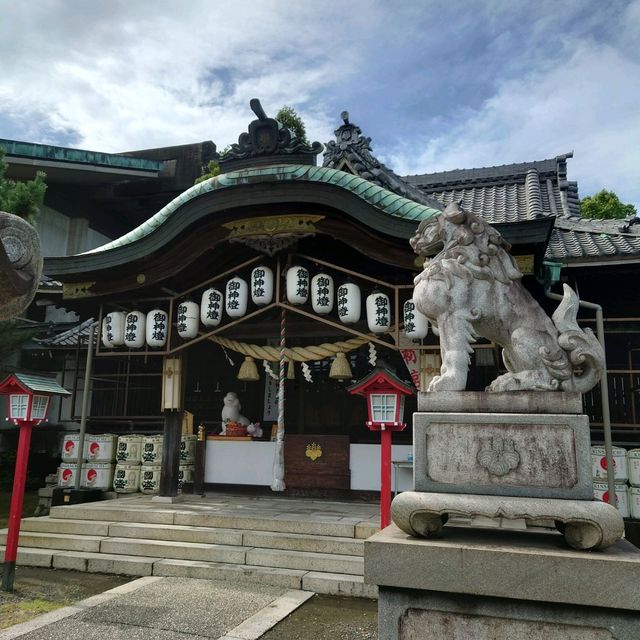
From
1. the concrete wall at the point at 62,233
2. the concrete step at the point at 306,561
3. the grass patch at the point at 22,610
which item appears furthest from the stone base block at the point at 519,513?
Result: the concrete wall at the point at 62,233

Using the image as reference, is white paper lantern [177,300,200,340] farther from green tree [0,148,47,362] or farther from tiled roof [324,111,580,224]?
tiled roof [324,111,580,224]

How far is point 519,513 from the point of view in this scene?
11.6 feet

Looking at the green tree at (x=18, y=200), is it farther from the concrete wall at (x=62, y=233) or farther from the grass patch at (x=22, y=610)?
the concrete wall at (x=62, y=233)

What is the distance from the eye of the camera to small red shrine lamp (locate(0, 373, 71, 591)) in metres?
7.29

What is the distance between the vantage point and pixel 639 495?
343 inches

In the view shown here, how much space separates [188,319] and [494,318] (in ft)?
24.5

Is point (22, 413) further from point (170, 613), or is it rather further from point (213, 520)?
point (170, 613)

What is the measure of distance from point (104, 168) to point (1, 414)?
9.22m

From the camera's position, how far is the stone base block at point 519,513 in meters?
3.36

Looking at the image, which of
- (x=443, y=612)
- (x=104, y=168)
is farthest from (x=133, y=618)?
(x=104, y=168)

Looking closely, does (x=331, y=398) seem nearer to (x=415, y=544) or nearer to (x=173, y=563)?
(x=173, y=563)

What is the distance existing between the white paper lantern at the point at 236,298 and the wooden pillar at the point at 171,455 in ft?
8.44

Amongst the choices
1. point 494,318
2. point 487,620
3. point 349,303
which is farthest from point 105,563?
point 494,318

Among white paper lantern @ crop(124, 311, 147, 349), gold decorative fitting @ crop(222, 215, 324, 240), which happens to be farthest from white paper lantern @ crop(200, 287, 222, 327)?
white paper lantern @ crop(124, 311, 147, 349)
